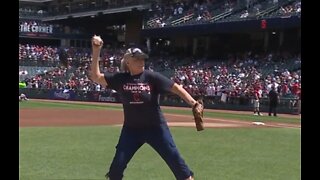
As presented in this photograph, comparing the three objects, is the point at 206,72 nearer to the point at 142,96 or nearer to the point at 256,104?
the point at 256,104

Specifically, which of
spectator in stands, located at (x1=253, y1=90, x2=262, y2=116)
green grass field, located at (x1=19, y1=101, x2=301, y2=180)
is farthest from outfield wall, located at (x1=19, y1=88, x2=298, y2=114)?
green grass field, located at (x1=19, y1=101, x2=301, y2=180)

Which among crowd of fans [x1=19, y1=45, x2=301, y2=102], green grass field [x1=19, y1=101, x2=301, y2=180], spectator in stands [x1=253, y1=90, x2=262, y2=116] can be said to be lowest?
green grass field [x1=19, y1=101, x2=301, y2=180]

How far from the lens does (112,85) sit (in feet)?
23.5

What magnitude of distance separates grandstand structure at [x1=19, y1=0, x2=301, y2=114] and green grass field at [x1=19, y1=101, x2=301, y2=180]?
17168 millimetres

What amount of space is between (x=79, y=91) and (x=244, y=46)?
46.0ft

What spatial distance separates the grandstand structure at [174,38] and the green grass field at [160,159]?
17168 millimetres

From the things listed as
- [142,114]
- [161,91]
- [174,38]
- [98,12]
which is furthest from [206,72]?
[142,114]

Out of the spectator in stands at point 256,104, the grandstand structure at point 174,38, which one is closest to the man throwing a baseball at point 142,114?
the spectator in stands at point 256,104

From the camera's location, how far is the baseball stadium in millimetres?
7109

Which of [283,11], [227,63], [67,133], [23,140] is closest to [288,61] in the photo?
[283,11]

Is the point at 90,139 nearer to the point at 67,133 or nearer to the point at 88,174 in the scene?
the point at 67,133

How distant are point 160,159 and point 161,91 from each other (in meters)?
4.66

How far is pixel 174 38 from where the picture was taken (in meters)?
55.5

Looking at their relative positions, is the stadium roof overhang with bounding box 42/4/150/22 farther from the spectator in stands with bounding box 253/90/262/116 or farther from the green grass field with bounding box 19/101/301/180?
the green grass field with bounding box 19/101/301/180
